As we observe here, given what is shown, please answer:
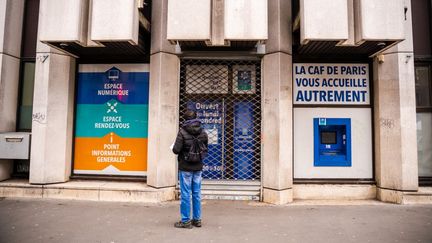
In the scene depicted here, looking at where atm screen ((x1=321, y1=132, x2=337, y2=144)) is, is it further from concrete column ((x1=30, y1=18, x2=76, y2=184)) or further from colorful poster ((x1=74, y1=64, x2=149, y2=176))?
concrete column ((x1=30, y1=18, x2=76, y2=184))

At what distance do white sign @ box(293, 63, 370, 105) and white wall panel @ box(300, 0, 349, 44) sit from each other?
55.5 inches

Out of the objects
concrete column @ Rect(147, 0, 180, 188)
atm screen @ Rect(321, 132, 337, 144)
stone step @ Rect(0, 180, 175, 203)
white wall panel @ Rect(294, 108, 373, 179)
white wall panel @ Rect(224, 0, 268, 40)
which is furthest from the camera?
atm screen @ Rect(321, 132, 337, 144)

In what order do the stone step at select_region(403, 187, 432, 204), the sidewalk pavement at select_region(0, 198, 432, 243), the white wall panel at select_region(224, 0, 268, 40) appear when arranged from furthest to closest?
the stone step at select_region(403, 187, 432, 204)
the white wall panel at select_region(224, 0, 268, 40)
the sidewalk pavement at select_region(0, 198, 432, 243)

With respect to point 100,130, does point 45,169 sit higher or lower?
lower

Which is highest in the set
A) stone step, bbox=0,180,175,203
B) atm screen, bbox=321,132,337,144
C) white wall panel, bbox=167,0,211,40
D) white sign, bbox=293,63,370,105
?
white wall panel, bbox=167,0,211,40

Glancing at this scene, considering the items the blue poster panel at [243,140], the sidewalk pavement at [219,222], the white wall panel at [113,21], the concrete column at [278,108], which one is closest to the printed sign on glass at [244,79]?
the blue poster panel at [243,140]

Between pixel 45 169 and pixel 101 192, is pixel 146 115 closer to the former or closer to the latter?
pixel 101 192

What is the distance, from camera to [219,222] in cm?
532

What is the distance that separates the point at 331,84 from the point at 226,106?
8.75ft

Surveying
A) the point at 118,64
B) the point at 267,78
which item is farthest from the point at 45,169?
the point at 267,78

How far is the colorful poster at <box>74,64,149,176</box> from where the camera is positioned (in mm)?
7414

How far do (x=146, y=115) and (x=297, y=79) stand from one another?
3.89 metres

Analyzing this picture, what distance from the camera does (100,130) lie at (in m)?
7.50

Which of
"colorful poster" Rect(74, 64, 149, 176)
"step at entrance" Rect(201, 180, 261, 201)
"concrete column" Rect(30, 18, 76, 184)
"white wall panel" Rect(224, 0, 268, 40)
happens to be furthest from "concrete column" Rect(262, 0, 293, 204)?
"concrete column" Rect(30, 18, 76, 184)
